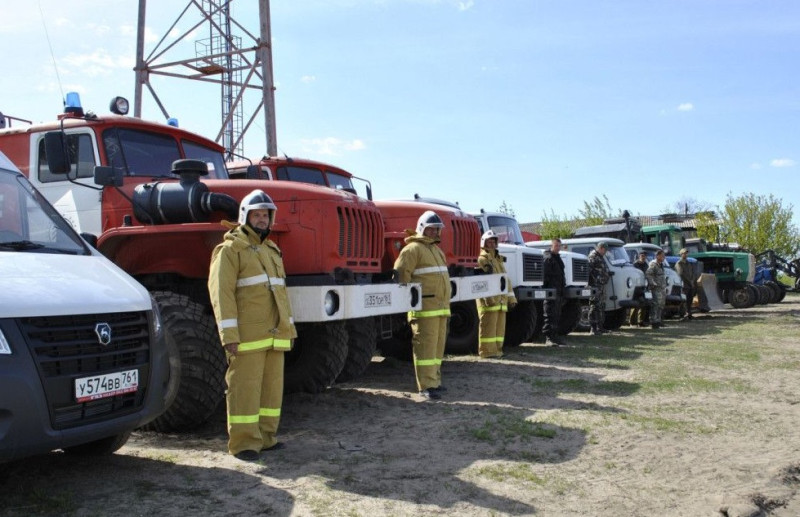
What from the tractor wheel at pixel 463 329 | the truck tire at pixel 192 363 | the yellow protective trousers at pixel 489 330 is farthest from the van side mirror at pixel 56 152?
the tractor wheel at pixel 463 329

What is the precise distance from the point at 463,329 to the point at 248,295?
6.40 metres

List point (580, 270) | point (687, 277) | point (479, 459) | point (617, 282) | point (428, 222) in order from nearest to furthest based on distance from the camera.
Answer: point (479, 459), point (428, 222), point (580, 270), point (617, 282), point (687, 277)

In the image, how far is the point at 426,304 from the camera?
296 inches

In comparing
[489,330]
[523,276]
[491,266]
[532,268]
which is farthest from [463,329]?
[532,268]

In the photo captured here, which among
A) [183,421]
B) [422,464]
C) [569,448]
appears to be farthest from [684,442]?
[183,421]

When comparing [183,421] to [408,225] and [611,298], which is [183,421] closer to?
[408,225]

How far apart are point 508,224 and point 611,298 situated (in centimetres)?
421

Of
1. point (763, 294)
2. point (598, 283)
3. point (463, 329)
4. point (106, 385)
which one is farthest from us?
point (763, 294)

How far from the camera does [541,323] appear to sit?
13531 millimetres

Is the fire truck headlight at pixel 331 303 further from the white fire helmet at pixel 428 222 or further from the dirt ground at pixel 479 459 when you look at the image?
the white fire helmet at pixel 428 222

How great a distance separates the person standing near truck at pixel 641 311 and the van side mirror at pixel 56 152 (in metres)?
14.2

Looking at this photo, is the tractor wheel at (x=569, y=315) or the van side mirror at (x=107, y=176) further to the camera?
the tractor wheel at (x=569, y=315)

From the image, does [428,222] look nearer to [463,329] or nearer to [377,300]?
[377,300]

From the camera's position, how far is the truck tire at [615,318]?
55.5 feet
